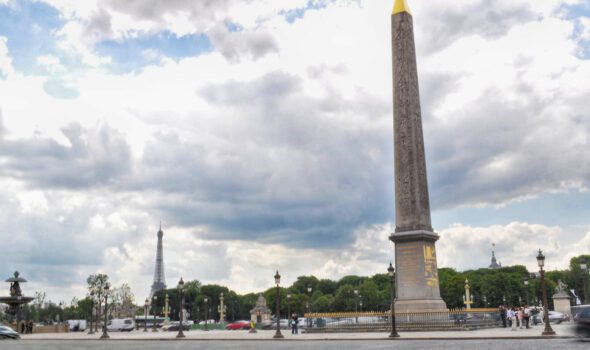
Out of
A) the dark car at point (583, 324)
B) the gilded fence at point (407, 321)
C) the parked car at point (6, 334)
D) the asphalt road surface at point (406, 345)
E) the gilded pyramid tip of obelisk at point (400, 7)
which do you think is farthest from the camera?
the parked car at point (6, 334)

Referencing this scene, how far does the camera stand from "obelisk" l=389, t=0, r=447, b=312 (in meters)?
38.1

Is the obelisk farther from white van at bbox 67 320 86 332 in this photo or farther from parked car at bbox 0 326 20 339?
white van at bbox 67 320 86 332

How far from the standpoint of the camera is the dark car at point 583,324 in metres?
25.0

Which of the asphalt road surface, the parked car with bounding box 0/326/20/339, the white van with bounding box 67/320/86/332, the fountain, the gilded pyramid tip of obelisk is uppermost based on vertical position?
the gilded pyramid tip of obelisk

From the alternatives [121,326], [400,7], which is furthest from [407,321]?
[121,326]

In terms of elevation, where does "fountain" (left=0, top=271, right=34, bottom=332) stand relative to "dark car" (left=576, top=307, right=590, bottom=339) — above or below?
above

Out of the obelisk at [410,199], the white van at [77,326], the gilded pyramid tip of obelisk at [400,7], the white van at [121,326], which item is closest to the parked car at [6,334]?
the obelisk at [410,199]

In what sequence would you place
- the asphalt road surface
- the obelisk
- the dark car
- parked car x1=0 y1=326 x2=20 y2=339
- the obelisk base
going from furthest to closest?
1. parked car x1=0 y1=326 x2=20 y2=339
2. the obelisk
3. the obelisk base
4. the dark car
5. the asphalt road surface

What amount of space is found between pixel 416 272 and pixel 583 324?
44.4ft

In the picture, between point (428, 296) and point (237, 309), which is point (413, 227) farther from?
point (237, 309)

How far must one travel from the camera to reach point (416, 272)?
38.1 meters

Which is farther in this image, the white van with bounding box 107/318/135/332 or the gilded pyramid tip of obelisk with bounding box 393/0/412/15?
the white van with bounding box 107/318/135/332

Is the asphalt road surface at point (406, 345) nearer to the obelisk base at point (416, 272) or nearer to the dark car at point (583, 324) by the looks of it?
the dark car at point (583, 324)

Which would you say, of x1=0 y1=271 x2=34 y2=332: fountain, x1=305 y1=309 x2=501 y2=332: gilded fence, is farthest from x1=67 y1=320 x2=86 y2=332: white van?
x1=305 y1=309 x2=501 y2=332: gilded fence
